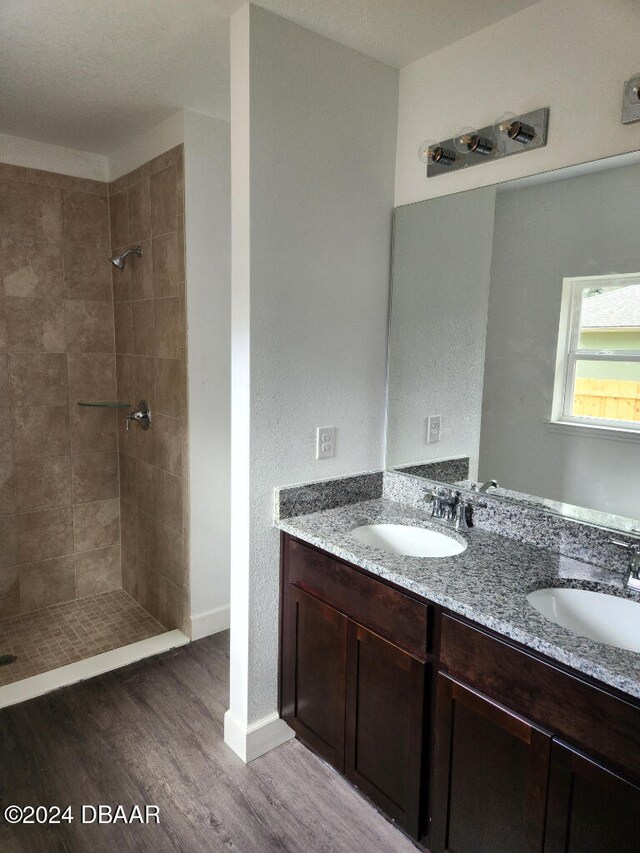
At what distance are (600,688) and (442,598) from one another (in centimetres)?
40

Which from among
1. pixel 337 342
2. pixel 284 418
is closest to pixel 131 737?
pixel 284 418

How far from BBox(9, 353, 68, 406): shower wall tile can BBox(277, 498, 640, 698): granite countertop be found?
5.91 feet

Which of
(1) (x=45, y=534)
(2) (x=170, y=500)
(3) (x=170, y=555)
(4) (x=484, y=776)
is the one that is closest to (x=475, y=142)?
(4) (x=484, y=776)

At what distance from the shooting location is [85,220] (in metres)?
3.16

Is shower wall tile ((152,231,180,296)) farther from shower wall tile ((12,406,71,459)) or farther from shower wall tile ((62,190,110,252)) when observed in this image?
shower wall tile ((12,406,71,459))

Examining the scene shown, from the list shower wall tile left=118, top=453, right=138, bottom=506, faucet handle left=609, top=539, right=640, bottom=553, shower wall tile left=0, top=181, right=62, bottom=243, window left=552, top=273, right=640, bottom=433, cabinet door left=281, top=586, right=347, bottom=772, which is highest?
shower wall tile left=0, top=181, right=62, bottom=243

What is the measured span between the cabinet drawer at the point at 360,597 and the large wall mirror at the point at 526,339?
57cm

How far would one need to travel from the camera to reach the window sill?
Answer: 64.4 inches

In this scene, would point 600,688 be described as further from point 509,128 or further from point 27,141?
point 27,141

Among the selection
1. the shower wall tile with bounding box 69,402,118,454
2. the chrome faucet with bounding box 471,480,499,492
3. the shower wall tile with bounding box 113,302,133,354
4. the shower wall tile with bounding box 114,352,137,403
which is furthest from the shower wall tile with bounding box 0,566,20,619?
the chrome faucet with bounding box 471,480,499,492

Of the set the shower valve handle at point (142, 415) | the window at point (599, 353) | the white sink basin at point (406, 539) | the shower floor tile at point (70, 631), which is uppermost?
the window at point (599, 353)

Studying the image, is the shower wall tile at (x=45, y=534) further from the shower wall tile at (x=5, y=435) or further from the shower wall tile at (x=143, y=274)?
the shower wall tile at (x=143, y=274)

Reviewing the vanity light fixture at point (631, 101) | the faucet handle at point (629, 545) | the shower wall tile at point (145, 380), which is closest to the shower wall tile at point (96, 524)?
the shower wall tile at point (145, 380)

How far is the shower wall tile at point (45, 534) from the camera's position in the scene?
3.15 metres
